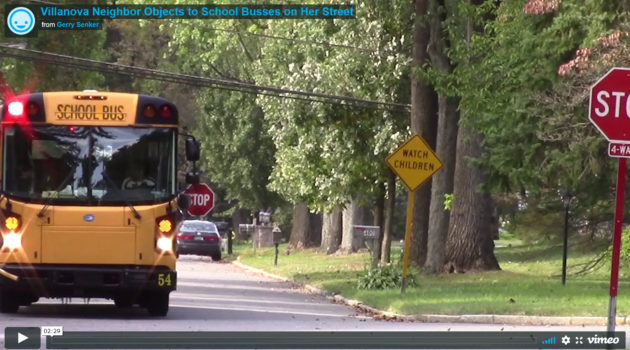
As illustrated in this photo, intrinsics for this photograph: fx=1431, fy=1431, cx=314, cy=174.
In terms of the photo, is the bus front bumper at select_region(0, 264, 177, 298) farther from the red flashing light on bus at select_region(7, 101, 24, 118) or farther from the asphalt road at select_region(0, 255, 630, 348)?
the red flashing light on bus at select_region(7, 101, 24, 118)

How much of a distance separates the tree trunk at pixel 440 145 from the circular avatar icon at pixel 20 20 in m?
9.65

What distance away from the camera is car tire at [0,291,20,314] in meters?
21.4

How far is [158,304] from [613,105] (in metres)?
10.3

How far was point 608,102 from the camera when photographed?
515 inches

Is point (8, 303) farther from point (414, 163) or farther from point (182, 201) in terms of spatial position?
point (414, 163)

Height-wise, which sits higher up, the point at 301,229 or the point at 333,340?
the point at 333,340

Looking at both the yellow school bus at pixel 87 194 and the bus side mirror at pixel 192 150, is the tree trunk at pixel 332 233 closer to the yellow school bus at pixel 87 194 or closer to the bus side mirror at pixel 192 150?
the bus side mirror at pixel 192 150

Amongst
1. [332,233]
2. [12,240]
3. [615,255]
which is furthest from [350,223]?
[615,255]

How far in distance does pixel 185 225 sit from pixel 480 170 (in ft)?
79.9

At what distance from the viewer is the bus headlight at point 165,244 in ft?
67.6

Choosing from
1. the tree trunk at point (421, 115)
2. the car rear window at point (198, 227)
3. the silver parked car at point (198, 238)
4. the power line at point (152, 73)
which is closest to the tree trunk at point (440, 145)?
the tree trunk at point (421, 115)

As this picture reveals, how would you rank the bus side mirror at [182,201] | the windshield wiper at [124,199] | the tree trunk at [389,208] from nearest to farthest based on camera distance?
1. the windshield wiper at [124,199]
2. the bus side mirror at [182,201]
3. the tree trunk at [389,208]

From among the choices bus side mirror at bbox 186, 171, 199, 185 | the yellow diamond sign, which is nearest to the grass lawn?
the yellow diamond sign

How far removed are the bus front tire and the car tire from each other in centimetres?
199
